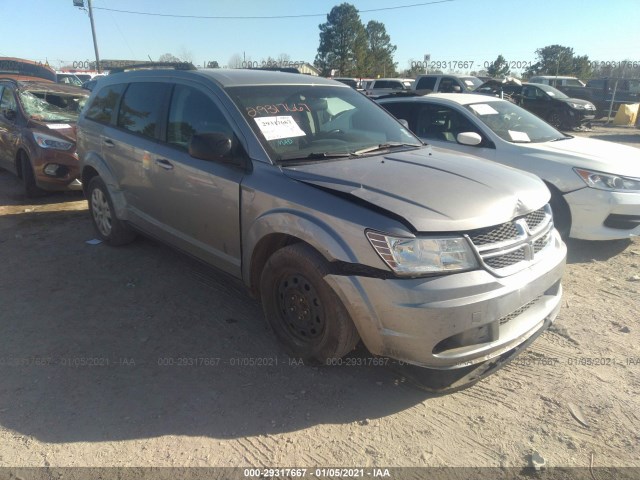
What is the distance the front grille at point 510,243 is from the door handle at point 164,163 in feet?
8.15

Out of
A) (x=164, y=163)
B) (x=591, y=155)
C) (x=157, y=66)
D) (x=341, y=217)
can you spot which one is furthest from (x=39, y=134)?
(x=591, y=155)

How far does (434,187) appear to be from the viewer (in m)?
2.78

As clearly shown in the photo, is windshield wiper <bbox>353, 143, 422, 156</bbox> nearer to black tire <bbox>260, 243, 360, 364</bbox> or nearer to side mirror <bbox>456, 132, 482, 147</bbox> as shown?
black tire <bbox>260, 243, 360, 364</bbox>

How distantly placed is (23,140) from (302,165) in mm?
5946

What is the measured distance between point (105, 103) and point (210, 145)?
265 cm

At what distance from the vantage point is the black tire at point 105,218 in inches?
195

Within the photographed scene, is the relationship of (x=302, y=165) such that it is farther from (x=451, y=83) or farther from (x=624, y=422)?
(x=451, y=83)

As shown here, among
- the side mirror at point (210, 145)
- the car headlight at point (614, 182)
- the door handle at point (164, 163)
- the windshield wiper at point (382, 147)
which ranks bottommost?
the car headlight at point (614, 182)

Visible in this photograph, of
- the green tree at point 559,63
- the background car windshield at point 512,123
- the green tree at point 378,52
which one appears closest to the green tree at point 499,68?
the green tree at point 559,63

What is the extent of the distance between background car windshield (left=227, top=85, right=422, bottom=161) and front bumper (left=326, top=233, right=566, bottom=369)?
1.19 metres

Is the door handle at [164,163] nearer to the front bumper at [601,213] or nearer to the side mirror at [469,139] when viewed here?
the side mirror at [469,139]

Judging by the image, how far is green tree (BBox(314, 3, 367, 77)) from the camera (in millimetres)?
51781

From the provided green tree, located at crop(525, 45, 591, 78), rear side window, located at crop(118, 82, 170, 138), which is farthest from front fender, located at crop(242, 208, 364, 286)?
green tree, located at crop(525, 45, 591, 78)

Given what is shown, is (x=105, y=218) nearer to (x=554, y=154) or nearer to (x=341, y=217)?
(x=341, y=217)
